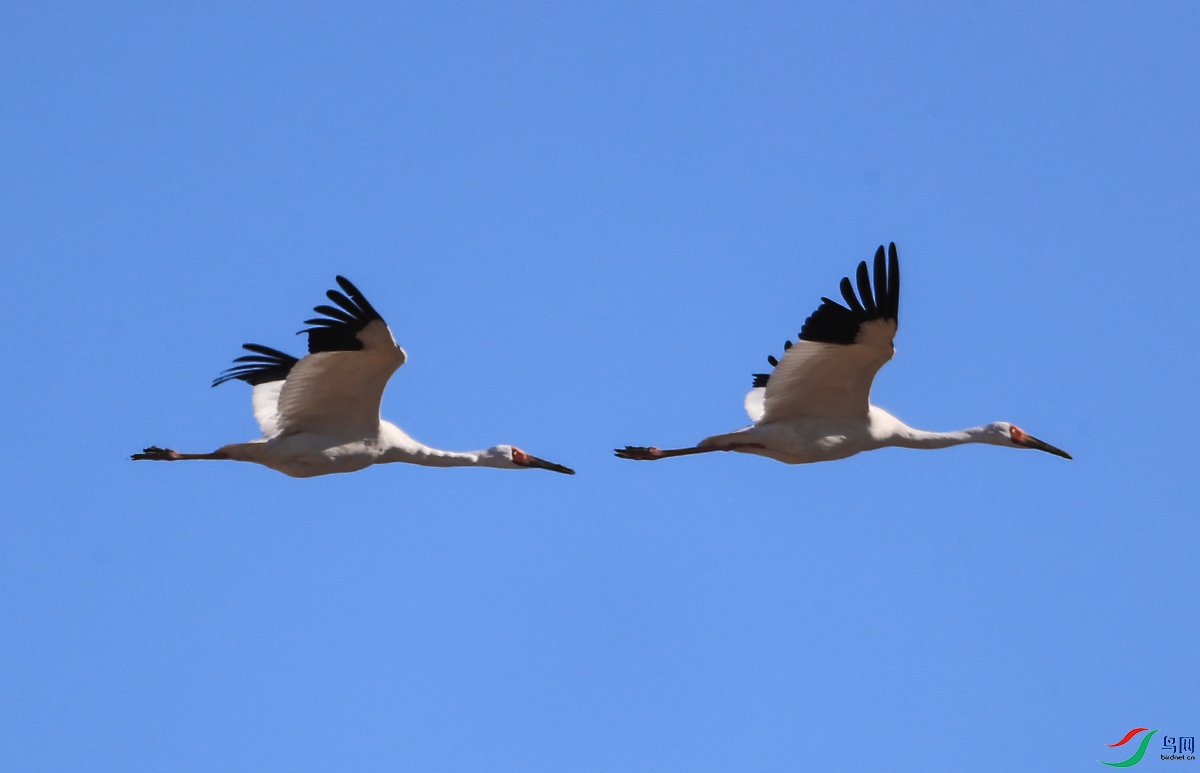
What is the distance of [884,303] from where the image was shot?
17.1 metres

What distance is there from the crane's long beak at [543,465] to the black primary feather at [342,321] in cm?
299

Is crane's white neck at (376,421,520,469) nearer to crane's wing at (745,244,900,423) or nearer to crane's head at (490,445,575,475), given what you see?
crane's head at (490,445,575,475)

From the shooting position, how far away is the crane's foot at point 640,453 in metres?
19.1

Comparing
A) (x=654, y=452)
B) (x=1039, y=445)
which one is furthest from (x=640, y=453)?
(x=1039, y=445)

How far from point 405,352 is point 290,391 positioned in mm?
1233

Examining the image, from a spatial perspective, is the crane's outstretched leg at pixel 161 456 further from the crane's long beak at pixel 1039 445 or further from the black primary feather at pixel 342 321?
the crane's long beak at pixel 1039 445

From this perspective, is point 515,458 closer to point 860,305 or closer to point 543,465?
point 543,465

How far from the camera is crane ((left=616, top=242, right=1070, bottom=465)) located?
56.4 feet

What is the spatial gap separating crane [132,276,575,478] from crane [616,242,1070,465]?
2.46m

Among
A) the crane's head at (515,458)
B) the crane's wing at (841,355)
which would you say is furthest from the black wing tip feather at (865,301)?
the crane's head at (515,458)

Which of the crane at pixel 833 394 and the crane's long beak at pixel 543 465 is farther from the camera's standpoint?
A: the crane's long beak at pixel 543 465

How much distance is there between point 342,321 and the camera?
16.9m

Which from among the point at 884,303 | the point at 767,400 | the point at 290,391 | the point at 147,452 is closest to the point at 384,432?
the point at 290,391

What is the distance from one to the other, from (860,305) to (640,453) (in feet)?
10.3
